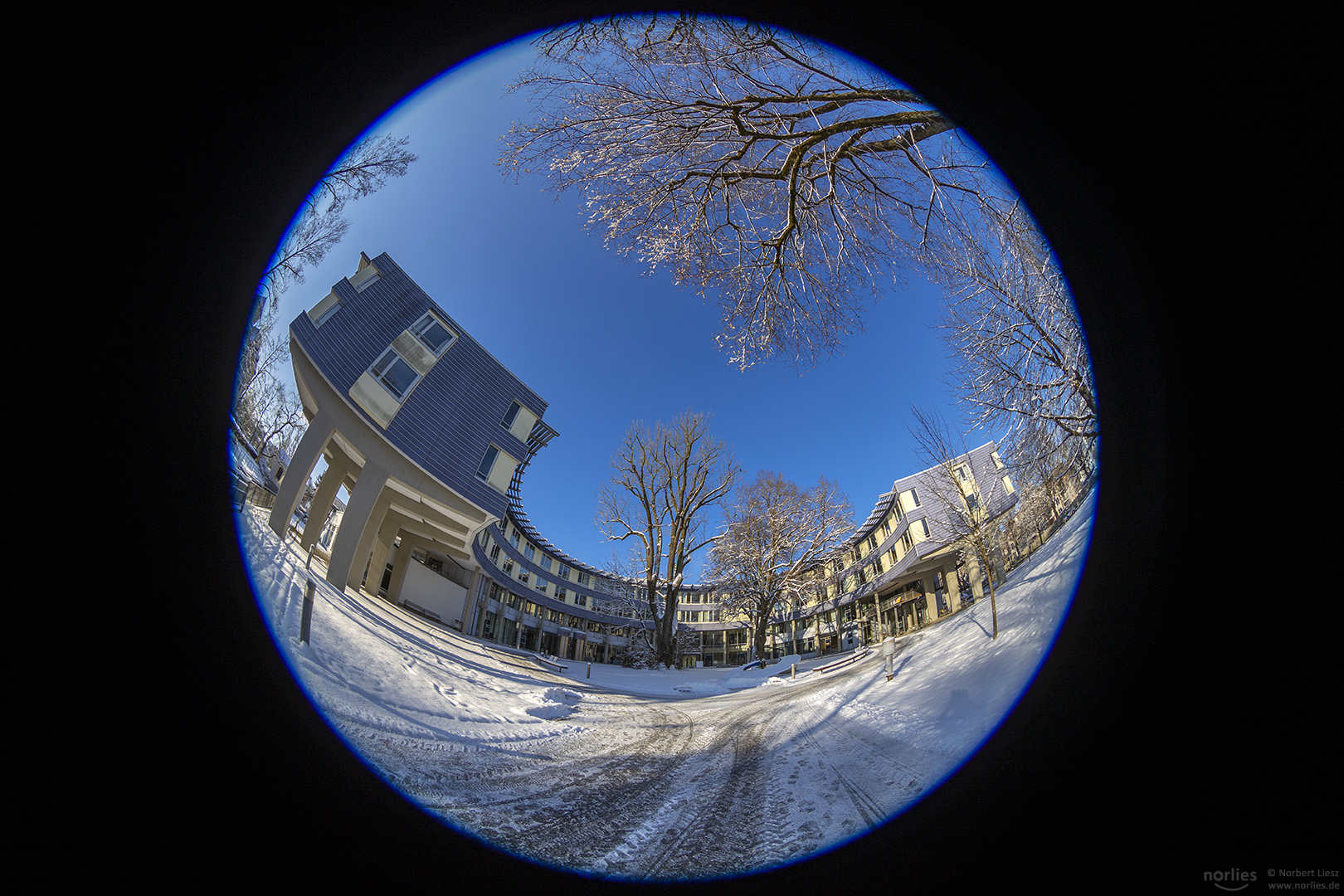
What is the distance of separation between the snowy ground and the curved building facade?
0.14m

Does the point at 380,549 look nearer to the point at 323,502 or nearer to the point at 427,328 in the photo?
the point at 323,502

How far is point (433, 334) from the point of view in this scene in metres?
1.79

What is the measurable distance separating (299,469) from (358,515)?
0.81ft

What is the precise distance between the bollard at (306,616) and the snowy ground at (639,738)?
0.02 m

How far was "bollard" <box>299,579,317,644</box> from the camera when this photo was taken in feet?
4.51

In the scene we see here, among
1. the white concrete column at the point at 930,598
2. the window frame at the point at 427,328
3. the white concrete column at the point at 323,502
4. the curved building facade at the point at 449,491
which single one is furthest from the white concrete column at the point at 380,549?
the white concrete column at the point at 930,598

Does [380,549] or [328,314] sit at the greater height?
[328,314]

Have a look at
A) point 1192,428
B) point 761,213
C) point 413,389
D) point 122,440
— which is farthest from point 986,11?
point 122,440

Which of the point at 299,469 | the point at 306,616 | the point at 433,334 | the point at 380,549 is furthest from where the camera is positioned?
the point at 433,334

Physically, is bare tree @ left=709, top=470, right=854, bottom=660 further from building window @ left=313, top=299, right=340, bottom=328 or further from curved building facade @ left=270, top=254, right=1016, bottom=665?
building window @ left=313, top=299, right=340, bottom=328

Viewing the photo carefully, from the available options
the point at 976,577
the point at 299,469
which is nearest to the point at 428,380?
the point at 299,469

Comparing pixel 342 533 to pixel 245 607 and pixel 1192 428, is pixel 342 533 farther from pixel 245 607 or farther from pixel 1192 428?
pixel 1192 428

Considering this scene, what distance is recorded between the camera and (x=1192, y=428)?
49.1 inches

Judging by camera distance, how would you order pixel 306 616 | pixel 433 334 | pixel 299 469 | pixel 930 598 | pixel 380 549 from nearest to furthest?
1. pixel 306 616
2. pixel 299 469
3. pixel 380 549
4. pixel 433 334
5. pixel 930 598
